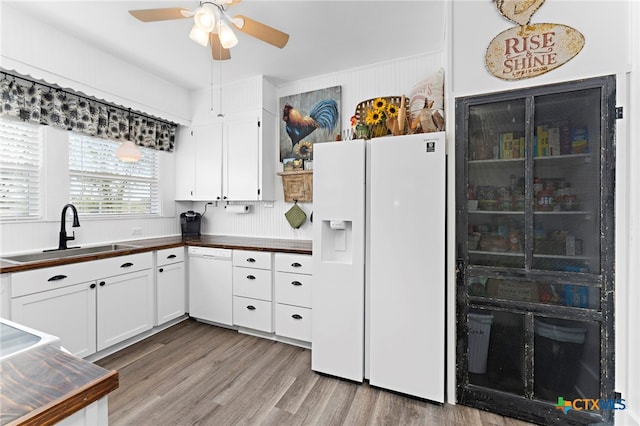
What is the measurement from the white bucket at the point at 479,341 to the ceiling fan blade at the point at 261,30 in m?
2.18

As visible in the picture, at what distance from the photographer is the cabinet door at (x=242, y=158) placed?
3.20 metres

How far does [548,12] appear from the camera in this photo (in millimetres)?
1637

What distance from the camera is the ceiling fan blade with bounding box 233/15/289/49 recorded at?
177 cm

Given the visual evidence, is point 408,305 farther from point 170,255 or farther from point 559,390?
point 170,255

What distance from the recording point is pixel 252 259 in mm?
2795

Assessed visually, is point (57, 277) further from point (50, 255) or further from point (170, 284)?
point (170, 284)

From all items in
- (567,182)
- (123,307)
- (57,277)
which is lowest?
A: (123,307)

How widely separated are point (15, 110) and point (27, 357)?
2.53 meters

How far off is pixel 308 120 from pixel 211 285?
2.05m

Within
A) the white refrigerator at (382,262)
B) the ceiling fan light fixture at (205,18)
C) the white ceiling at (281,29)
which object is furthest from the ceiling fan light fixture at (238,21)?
the white refrigerator at (382,262)

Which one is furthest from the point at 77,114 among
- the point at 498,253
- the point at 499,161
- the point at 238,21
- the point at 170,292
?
the point at 498,253

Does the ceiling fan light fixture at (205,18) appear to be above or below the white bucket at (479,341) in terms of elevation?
above

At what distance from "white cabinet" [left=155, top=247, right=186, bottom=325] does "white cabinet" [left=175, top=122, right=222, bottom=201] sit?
0.77 m

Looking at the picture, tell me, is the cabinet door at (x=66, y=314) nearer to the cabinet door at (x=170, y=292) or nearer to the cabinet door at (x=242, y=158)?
the cabinet door at (x=170, y=292)
